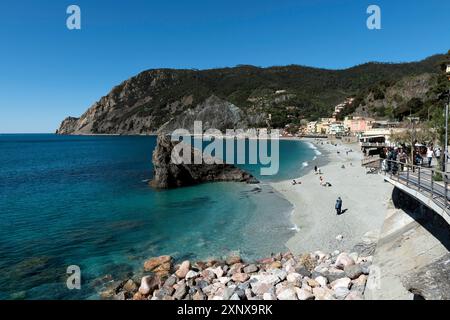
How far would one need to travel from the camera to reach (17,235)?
22.5m

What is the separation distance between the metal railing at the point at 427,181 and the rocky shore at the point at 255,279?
3.71 m

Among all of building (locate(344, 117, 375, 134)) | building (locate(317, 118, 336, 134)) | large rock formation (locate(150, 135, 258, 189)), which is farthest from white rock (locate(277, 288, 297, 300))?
building (locate(317, 118, 336, 134))

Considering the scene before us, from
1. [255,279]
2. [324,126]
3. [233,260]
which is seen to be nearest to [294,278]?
[255,279]

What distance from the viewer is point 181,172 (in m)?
40.2

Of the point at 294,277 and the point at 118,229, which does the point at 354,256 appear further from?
the point at 118,229

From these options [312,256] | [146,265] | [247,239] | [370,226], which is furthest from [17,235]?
[370,226]

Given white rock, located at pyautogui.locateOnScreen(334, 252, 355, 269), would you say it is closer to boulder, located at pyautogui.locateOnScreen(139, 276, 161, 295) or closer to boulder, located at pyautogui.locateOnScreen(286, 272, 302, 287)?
boulder, located at pyautogui.locateOnScreen(286, 272, 302, 287)

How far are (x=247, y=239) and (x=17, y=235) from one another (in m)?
15.6

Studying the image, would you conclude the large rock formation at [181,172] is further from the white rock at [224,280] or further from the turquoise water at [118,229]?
the white rock at [224,280]

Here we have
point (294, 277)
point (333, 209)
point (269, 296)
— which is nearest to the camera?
point (269, 296)

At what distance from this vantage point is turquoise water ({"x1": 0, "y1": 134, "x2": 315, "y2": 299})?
16.6 meters

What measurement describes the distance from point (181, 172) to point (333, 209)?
1994 cm
